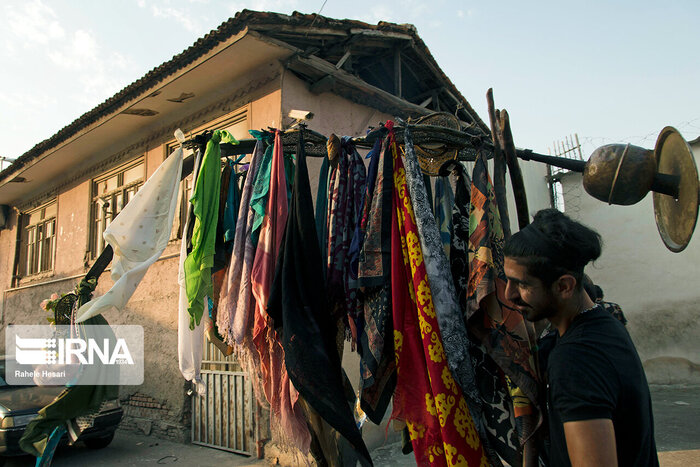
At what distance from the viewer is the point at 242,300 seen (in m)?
2.35

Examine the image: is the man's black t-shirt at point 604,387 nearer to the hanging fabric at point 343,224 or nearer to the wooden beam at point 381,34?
the hanging fabric at point 343,224

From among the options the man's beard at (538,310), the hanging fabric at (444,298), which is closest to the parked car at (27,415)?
the hanging fabric at (444,298)

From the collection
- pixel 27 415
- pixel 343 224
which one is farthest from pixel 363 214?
pixel 27 415

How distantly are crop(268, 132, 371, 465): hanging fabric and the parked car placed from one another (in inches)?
200

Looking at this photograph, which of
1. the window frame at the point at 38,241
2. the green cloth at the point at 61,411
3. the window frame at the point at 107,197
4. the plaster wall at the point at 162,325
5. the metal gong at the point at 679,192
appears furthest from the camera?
the window frame at the point at 38,241

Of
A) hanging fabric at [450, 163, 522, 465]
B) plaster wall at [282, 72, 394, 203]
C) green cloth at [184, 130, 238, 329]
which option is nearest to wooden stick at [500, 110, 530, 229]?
hanging fabric at [450, 163, 522, 465]

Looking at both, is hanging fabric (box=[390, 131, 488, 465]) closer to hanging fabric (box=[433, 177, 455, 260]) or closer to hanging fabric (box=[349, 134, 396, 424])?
hanging fabric (box=[349, 134, 396, 424])

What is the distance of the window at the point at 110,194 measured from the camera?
818 cm

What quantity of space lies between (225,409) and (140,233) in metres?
4.30

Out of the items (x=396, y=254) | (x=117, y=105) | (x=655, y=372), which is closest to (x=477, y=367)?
(x=396, y=254)

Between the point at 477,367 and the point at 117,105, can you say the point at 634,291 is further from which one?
the point at 117,105

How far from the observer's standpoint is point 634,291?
10133 millimetres

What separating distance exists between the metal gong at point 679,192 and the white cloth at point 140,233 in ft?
7.95

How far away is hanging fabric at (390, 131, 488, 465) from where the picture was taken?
5.90ft
